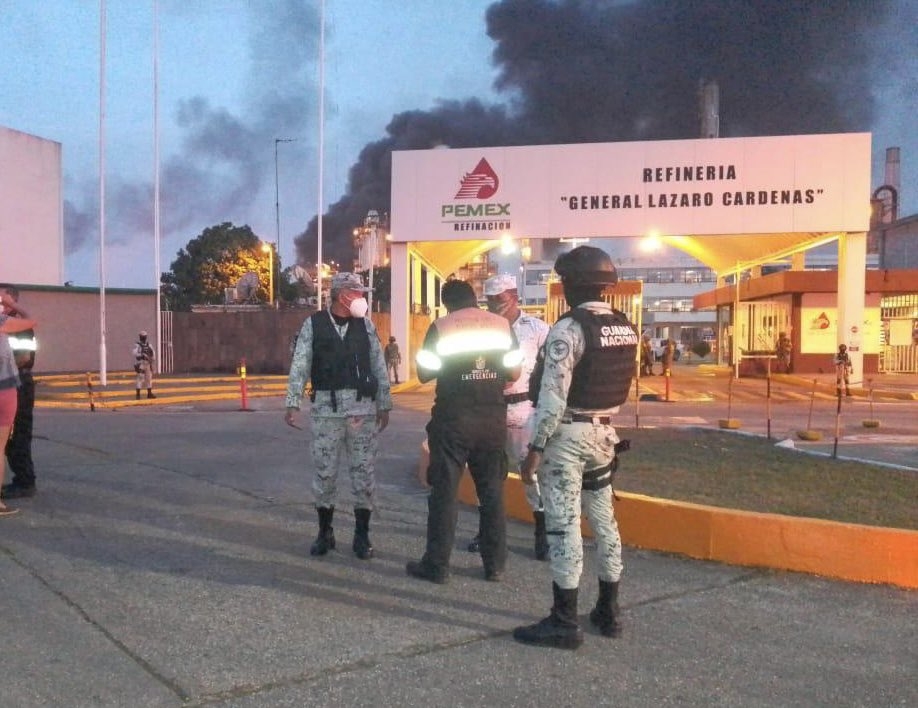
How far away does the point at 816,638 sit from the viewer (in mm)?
3973

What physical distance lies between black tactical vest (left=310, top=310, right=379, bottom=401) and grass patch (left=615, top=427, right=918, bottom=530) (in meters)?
2.82

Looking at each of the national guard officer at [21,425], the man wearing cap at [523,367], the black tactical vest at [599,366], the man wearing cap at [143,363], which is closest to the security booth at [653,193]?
the man wearing cap at [143,363]

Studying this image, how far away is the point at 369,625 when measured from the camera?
3994 mm

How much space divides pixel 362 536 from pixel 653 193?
64.4ft

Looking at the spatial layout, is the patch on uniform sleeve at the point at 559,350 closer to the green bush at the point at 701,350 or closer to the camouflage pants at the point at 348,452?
the camouflage pants at the point at 348,452

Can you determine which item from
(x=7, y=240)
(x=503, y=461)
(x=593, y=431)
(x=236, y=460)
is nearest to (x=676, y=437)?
(x=236, y=460)

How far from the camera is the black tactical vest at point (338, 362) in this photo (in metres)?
5.12

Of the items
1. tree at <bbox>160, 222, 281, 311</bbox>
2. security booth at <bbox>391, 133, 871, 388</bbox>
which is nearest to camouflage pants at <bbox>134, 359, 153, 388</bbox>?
security booth at <bbox>391, 133, 871, 388</bbox>

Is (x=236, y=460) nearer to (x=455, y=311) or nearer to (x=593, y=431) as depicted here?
(x=455, y=311)

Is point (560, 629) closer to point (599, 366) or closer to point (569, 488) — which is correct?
point (569, 488)

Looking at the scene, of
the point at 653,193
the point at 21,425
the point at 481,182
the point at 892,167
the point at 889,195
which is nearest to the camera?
the point at 21,425

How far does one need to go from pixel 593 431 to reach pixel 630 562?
1751 mm

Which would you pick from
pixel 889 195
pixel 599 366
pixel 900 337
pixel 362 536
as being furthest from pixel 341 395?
pixel 889 195

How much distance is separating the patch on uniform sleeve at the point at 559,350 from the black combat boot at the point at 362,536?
2.01m
